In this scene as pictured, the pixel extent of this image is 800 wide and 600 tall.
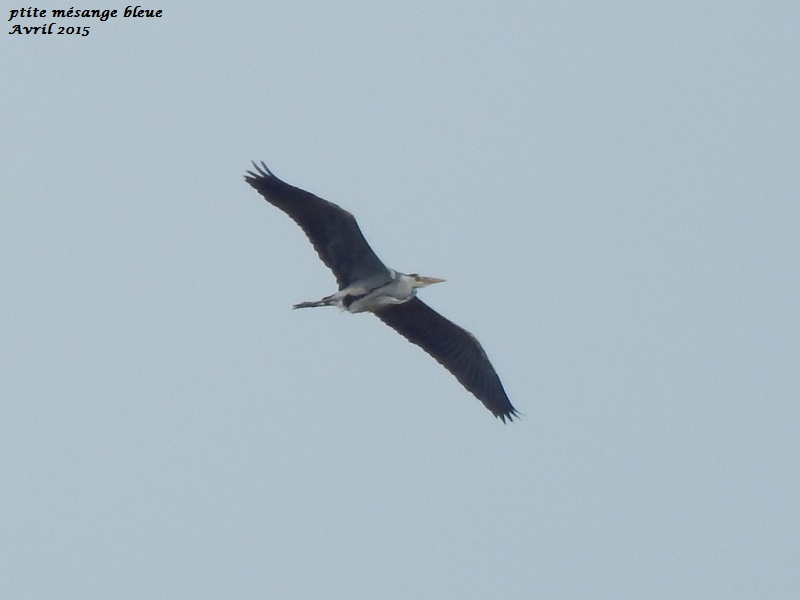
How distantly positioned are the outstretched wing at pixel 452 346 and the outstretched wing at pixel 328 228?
37.7 inches

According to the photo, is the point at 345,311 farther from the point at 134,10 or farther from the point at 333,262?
the point at 134,10

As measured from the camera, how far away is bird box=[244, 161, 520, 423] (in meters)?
17.5

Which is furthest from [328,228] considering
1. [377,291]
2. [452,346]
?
[452,346]

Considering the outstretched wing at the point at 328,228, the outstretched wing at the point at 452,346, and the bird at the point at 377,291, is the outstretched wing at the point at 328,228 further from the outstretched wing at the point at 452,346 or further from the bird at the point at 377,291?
the outstretched wing at the point at 452,346

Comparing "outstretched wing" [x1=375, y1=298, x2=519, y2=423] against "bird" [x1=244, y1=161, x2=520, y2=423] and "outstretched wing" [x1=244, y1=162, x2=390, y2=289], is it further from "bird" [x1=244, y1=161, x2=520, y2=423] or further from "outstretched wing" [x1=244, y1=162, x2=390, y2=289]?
"outstretched wing" [x1=244, y1=162, x2=390, y2=289]

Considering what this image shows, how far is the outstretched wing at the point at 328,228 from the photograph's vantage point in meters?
17.5

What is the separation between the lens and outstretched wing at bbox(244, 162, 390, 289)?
1750cm

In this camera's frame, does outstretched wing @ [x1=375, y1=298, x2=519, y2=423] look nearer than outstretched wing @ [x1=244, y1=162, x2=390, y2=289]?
No

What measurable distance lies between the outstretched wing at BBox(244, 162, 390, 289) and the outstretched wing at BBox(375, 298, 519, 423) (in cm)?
96

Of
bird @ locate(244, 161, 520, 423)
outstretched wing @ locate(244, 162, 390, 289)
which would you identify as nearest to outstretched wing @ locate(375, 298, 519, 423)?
bird @ locate(244, 161, 520, 423)

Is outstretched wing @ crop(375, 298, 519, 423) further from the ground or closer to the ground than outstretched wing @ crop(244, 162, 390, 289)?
closer to the ground

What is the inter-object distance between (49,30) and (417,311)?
534 centimetres

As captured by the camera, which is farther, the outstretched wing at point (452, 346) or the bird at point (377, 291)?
the outstretched wing at point (452, 346)

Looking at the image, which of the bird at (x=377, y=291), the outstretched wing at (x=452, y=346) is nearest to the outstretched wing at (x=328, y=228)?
the bird at (x=377, y=291)
